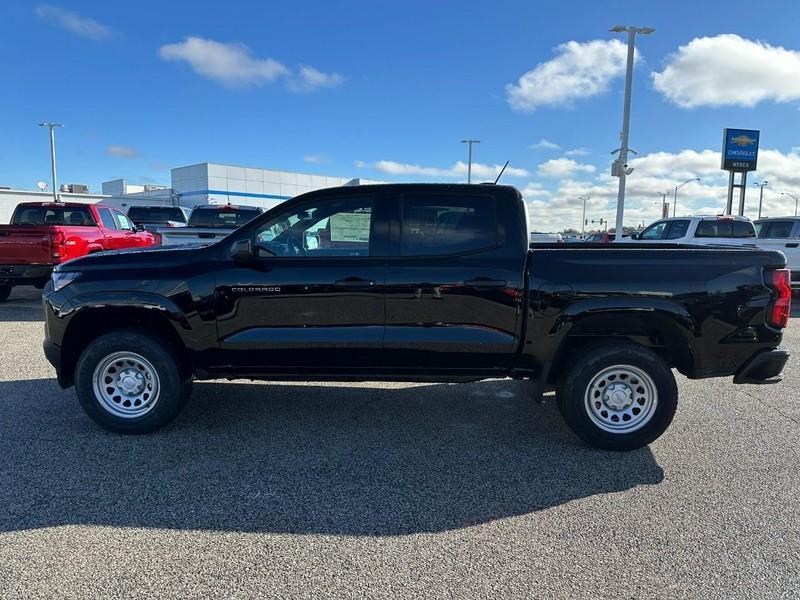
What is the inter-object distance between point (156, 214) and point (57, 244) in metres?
8.97

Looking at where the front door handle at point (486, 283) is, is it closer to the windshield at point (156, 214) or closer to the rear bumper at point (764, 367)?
the rear bumper at point (764, 367)

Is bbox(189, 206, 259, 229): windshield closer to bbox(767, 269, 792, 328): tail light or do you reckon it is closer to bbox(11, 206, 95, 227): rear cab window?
bbox(11, 206, 95, 227): rear cab window

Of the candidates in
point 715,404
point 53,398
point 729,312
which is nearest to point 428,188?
point 729,312

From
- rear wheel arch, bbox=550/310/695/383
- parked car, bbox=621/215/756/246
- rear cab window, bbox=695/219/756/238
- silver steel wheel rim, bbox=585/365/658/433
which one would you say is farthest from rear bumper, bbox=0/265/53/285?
rear cab window, bbox=695/219/756/238

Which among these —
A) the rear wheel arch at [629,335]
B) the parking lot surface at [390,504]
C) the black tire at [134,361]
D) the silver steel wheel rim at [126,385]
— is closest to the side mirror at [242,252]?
the black tire at [134,361]

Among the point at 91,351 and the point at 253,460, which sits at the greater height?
the point at 91,351

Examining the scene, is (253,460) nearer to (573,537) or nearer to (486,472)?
(486,472)

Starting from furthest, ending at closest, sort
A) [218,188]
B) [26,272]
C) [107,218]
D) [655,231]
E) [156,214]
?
[218,188] → [156,214] → [655,231] → [107,218] → [26,272]

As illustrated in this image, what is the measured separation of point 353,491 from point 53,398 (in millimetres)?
3398

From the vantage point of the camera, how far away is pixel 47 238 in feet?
30.3

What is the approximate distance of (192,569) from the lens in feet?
8.71

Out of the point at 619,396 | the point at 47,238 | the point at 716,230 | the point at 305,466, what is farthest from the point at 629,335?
the point at 716,230

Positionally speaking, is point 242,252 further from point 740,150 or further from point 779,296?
point 740,150

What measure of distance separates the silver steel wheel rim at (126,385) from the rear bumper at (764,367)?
4482 millimetres
